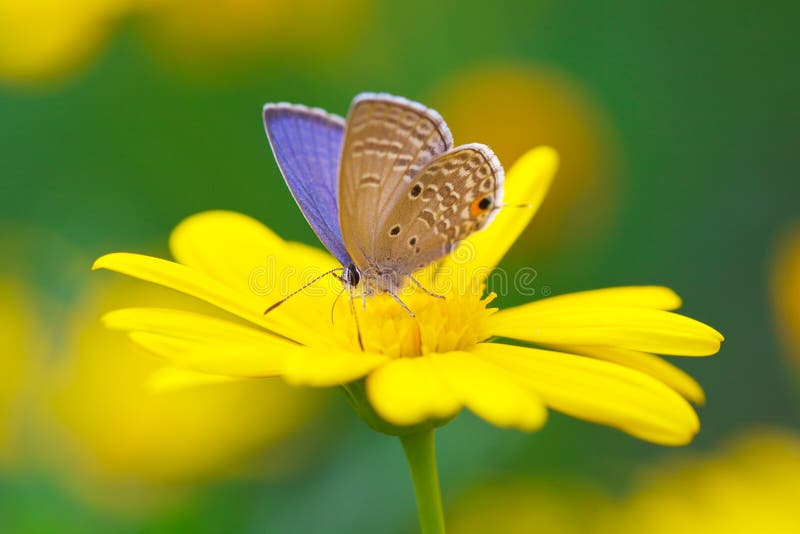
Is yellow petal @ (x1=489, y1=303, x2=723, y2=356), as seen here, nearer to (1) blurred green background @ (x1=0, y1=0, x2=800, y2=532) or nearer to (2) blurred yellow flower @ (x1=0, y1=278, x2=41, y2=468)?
(1) blurred green background @ (x1=0, y1=0, x2=800, y2=532)

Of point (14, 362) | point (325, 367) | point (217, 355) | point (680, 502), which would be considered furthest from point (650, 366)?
point (14, 362)

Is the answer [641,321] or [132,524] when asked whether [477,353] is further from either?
[132,524]

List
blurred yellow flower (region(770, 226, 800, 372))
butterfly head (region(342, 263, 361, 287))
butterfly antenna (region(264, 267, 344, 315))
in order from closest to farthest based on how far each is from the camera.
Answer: butterfly antenna (region(264, 267, 344, 315)) → butterfly head (region(342, 263, 361, 287)) → blurred yellow flower (region(770, 226, 800, 372))

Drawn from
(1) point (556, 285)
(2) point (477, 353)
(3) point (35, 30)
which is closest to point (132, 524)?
(2) point (477, 353)

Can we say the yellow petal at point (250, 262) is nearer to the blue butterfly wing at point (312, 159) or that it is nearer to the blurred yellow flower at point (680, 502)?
the blue butterfly wing at point (312, 159)

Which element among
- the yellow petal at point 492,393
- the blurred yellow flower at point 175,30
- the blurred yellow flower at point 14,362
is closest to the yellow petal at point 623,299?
the yellow petal at point 492,393

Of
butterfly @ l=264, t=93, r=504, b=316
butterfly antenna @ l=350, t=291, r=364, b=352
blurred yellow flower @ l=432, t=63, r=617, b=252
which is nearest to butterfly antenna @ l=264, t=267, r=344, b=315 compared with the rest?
butterfly @ l=264, t=93, r=504, b=316
